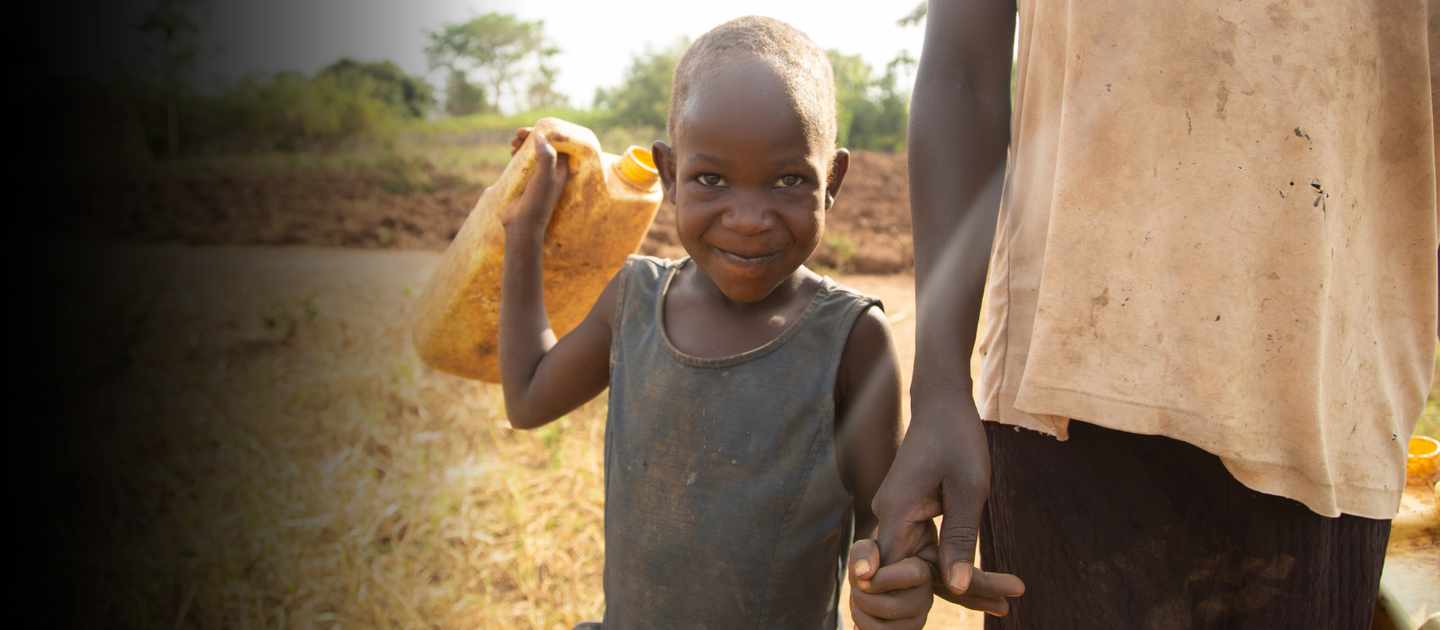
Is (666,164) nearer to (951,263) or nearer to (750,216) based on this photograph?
(750,216)

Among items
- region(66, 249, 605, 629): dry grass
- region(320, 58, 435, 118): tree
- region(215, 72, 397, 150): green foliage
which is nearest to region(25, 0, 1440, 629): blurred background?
region(66, 249, 605, 629): dry grass

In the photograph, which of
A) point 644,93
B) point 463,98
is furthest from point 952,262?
point 463,98

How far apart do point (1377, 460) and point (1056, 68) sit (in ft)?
1.88

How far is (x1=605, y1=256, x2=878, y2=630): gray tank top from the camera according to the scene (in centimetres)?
121

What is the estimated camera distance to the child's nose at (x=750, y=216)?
115 centimetres

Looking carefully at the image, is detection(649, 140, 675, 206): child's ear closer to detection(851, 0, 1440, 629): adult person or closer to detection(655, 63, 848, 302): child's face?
detection(655, 63, 848, 302): child's face

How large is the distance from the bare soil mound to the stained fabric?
568 centimetres

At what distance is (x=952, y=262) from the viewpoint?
1.02m

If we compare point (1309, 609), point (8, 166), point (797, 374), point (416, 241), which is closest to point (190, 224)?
point (416, 241)

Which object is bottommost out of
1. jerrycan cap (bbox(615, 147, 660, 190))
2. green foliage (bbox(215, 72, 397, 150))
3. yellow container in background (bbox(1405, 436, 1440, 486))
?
yellow container in background (bbox(1405, 436, 1440, 486))

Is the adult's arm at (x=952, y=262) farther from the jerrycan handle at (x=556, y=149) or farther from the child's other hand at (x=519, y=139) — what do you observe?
the child's other hand at (x=519, y=139)

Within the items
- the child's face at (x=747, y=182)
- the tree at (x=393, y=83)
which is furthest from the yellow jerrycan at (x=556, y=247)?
the tree at (x=393, y=83)

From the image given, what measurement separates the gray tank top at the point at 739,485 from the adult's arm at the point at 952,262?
0.80 ft

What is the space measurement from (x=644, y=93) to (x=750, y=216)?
24538 mm
